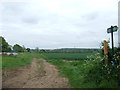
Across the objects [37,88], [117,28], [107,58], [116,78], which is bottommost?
[37,88]

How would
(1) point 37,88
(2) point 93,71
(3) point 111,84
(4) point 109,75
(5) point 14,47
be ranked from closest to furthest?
(3) point 111,84, (4) point 109,75, (1) point 37,88, (2) point 93,71, (5) point 14,47

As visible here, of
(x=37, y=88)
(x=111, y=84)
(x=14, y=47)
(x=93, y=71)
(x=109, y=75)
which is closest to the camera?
(x=111, y=84)

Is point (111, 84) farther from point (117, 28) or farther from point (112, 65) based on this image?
point (117, 28)

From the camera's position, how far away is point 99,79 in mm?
7227

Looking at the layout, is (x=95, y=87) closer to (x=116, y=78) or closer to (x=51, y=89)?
(x=116, y=78)

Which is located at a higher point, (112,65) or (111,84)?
(112,65)

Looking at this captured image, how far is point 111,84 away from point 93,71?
165 centimetres

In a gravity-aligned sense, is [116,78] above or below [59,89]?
above

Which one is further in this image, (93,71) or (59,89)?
(93,71)

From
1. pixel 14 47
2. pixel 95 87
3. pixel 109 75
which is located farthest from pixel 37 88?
pixel 14 47

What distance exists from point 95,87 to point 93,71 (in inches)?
56.5

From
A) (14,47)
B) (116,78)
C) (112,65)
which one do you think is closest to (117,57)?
(112,65)

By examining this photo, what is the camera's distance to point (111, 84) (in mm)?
6457

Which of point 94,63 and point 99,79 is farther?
point 94,63
